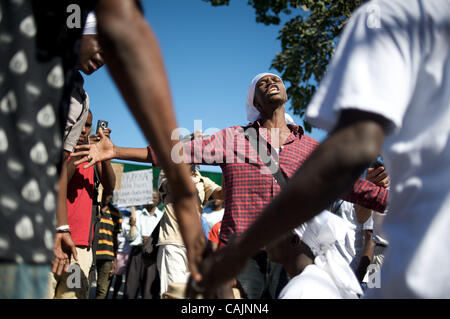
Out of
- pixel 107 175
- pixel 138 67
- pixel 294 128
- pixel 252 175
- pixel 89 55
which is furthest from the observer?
pixel 107 175

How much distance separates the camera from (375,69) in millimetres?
899

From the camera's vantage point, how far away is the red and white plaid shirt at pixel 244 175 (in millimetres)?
2806

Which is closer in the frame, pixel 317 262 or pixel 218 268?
pixel 218 268

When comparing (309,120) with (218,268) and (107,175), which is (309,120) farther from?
(107,175)

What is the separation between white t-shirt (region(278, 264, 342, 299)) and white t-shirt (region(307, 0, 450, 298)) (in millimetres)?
1099

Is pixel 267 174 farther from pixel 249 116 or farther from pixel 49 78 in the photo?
pixel 49 78

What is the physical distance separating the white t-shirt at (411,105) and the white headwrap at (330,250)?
4.52 feet

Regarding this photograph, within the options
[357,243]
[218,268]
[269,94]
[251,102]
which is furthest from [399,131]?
[357,243]

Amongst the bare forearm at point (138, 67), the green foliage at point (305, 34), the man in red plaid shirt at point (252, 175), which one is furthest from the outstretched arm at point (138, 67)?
the green foliage at point (305, 34)

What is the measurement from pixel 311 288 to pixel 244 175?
3.70ft

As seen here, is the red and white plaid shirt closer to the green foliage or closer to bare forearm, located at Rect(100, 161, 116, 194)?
bare forearm, located at Rect(100, 161, 116, 194)

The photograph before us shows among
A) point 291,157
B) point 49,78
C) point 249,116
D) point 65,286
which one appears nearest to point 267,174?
point 291,157

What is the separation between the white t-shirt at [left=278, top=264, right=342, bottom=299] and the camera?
2031mm
